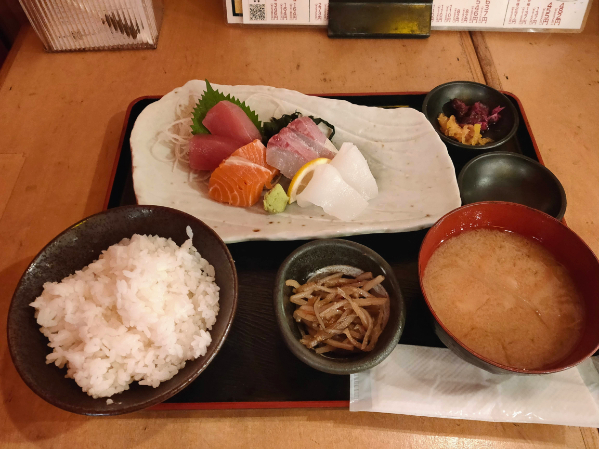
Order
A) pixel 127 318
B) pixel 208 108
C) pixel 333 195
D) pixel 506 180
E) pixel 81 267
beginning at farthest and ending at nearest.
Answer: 1. pixel 208 108
2. pixel 506 180
3. pixel 333 195
4. pixel 81 267
5. pixel 127 318

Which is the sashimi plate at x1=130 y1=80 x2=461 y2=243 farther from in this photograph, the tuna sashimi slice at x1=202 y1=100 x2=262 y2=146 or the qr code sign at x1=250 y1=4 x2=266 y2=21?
the qr code sign at x1=250 y1=4 x2=266 y2=21

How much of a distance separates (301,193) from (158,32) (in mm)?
1860

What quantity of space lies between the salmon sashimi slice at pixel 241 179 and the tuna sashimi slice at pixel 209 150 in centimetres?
7

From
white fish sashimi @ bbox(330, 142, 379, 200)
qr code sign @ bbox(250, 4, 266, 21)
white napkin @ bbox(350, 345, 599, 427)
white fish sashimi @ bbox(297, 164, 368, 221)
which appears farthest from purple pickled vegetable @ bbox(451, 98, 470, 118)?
qr code sign @ bbox(250, 4, 266, 21)

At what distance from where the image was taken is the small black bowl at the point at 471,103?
2.11m

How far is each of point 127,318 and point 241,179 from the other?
2.44 ft

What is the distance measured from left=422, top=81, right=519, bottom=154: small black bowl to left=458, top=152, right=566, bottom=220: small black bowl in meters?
0.14

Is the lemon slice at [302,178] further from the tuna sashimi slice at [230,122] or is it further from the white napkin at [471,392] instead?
the white napkin at [471,392]

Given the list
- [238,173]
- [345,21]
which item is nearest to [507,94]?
[345,21]

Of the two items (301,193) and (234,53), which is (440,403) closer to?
(301,193)

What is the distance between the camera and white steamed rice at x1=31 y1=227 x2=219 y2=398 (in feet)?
4.23

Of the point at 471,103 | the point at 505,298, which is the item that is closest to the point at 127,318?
the point at 505,298

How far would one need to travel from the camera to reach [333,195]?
5.88 ft

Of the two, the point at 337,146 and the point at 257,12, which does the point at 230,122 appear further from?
the point at 257,12
